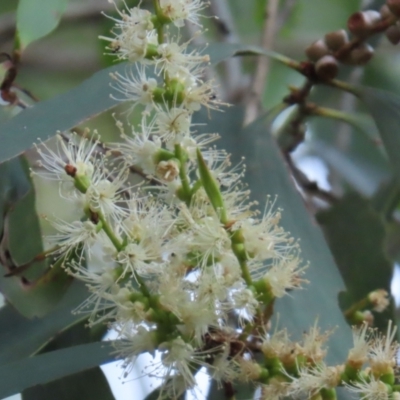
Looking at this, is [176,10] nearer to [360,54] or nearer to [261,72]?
[360,54]

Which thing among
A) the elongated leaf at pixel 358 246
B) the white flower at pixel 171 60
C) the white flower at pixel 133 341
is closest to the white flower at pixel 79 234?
the white flower at pixel 133 341

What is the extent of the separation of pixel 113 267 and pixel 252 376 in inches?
8.2

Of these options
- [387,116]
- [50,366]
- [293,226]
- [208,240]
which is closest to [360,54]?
[387,116]

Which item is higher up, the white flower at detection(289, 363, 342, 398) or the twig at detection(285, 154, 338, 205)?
the twig at detection(285, 154, 338, 205)

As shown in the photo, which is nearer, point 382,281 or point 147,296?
point 147,296

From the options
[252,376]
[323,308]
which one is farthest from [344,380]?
[323,308]

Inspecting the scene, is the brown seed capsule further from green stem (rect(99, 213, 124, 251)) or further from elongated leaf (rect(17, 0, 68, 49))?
green stem (rect(99, 213, 124, 251))

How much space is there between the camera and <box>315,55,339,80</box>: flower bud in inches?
55.0

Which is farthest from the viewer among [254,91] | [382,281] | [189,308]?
[254,91]

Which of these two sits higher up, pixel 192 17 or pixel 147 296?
pixel 192 17

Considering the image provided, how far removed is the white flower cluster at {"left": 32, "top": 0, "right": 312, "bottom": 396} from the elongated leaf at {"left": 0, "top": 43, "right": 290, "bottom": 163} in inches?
Answer: 2.7

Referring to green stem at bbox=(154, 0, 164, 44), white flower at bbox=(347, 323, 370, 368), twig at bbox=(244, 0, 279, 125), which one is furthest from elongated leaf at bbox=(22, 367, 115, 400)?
twig at bbox=(244, 0, 279, 125)

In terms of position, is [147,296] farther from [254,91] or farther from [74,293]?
[254,91]

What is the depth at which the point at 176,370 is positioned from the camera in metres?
0.91
